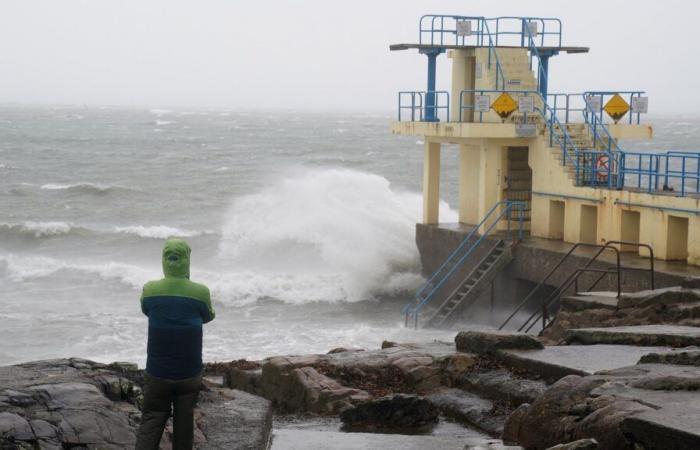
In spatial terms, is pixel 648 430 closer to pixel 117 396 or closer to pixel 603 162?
pixel 117 396

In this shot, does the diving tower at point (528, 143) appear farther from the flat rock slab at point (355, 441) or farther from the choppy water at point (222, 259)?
the flat rock slab at point (355, 441)

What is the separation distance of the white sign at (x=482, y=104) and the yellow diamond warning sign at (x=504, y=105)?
133 mm

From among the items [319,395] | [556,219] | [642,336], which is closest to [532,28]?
[556,219]

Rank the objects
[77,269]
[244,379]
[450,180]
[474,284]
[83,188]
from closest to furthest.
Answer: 1. [244,379]
2. [474,284]
3. [77,269]
4. [83,188]
5. [450,180]

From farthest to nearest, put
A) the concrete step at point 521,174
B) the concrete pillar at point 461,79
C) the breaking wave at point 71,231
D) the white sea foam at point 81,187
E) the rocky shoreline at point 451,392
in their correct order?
the white sea foam at point 81,187, the breaking wave at point 71,231, the concrete pillar at point 461,79, the concrete step at point 521,174, the rocky shoreline at point 451,392

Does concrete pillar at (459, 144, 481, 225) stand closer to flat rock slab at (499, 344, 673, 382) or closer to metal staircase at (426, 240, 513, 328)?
metal staircase at (426, 240, 513, 328)

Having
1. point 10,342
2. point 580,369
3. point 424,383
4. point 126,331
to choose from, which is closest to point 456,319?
point 126,331

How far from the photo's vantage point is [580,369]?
9172mm

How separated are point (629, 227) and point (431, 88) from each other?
614 cm

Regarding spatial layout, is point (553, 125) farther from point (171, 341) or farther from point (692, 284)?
point (171, 341)

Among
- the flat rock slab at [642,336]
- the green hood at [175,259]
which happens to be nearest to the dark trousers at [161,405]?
the green hood at [175,259]

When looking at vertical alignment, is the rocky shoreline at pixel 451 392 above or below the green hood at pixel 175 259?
below

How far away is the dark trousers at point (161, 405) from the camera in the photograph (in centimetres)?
675

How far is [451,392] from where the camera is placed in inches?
405
